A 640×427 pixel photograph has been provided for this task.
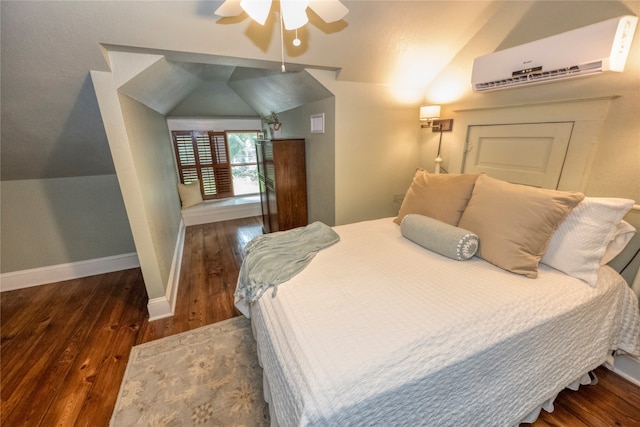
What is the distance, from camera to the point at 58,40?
51.7 inches

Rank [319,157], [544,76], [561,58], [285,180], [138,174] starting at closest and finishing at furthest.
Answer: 1. [561,58]
2. [544,76]
3. [138,174]
4. [319,157]
5. [285,180]

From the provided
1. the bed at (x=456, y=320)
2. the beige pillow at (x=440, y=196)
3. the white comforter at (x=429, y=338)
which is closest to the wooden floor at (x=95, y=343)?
the bed at (x=456, y=320)

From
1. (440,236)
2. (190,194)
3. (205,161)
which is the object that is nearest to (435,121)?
(440,236)

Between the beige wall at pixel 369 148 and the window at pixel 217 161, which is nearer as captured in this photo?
the beige wall at pixel 369 148

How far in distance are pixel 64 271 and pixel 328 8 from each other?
11.1 feet

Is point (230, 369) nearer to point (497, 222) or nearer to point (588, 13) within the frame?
point (497, 222)

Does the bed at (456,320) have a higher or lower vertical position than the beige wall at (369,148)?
lower

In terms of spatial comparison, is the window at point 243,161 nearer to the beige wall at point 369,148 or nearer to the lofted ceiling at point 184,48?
the lofted ceiling at point 184,48

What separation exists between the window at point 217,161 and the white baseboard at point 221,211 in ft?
1.00

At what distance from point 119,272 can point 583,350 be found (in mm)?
3774

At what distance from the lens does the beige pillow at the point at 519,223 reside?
4.11 ft

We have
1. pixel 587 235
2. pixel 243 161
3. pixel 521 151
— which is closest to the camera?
pixel 587 235

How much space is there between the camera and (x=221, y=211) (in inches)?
167

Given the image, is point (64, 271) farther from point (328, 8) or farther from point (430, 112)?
point (430, 112)
